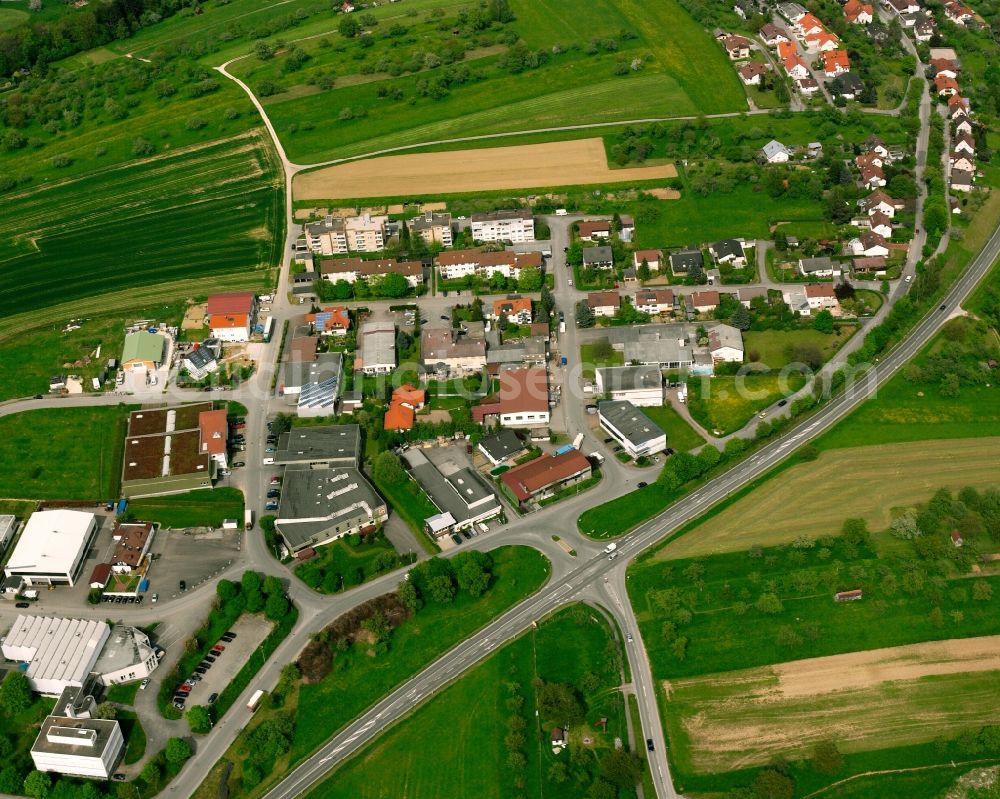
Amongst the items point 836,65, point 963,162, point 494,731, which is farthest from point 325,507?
point 836,65

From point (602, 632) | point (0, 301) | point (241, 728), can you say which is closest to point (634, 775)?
point (602, 632)

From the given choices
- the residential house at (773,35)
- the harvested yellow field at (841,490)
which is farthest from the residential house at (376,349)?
the residential house at (773,35)

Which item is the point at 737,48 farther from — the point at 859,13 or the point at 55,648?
the point at 55,648

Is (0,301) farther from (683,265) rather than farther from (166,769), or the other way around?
(683,265)

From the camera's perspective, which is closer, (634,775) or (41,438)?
(634,775)

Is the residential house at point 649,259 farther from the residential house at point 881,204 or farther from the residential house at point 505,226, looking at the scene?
the residential house at point 881,204

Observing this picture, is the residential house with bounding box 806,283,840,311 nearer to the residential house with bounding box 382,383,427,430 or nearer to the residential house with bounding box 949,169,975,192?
the residential house with bounding box 949,169,975,192
